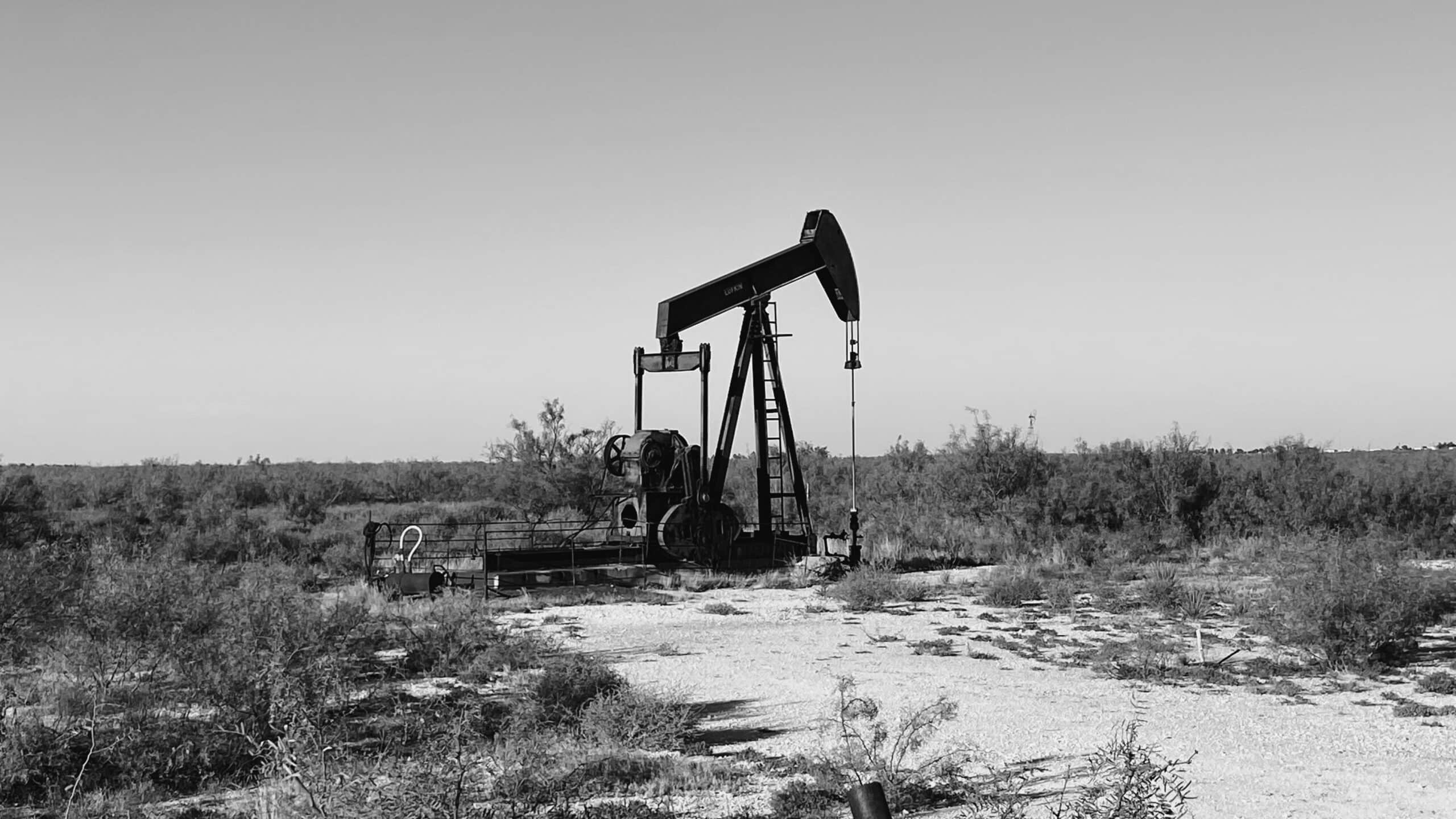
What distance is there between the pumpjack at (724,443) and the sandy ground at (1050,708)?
3578mm

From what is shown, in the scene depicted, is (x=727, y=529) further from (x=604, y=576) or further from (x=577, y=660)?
(x=577, y=660)

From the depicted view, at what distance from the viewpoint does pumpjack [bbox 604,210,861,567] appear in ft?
56.6

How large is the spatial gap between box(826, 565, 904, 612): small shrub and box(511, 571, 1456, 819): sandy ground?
4.03ft

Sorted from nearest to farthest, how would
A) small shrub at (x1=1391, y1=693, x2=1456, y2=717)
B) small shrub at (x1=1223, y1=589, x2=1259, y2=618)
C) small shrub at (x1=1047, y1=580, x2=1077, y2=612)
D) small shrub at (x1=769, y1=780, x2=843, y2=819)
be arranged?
small shrub at (x1=769, y1=780, x2=843, y2=819)
small shrub at (x1=1391, y1=693, x2=1456, y2=717)
small shrub at (x1=1223, y1=589, x2=1259, y2=618)
small shrub at (x1=1047, y1=580, x2=1077, y2=612)

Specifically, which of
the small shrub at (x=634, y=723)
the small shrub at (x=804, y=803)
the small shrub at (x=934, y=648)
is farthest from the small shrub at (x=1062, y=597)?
the small shrub at (x=804, y=803)

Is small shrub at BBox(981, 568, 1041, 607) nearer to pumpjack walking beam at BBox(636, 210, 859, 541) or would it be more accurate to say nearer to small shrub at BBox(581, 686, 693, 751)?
pumpjack walking beam at BBox(636, 210, 859, 541)

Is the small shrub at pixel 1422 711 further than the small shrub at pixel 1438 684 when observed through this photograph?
No

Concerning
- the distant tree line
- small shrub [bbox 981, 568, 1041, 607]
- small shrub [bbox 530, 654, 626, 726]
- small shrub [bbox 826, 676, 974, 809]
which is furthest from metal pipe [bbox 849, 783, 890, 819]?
the distant tree line

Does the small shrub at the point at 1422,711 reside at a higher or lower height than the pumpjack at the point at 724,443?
lower

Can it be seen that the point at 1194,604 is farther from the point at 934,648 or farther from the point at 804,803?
the point at 804,803

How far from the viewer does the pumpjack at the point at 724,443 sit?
17.2 meters

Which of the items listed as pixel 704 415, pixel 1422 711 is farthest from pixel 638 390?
pixel 1422 711

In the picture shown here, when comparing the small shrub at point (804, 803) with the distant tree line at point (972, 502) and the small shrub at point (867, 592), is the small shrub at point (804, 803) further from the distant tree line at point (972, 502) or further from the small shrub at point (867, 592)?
the distant tree line at point (972, 502)

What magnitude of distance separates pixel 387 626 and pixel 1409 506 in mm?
20610
